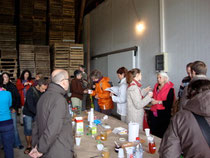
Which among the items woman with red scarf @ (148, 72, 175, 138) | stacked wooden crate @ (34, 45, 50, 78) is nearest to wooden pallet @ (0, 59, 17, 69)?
stacked wooden crate @ (34, 45, 50, 78)

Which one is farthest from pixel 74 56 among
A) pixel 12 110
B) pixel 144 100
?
pixel 144 100

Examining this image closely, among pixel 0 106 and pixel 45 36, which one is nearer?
pixel 0 106

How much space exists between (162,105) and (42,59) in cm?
575

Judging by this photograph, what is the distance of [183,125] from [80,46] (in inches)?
271

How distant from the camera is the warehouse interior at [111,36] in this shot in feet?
15.1

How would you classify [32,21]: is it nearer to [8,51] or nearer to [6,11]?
[6,11]

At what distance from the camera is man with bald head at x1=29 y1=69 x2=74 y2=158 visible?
1889 millimetres

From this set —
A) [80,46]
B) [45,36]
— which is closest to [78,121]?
[80,46]

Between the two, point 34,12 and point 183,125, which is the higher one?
point 34,12

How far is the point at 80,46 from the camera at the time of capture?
7902 mm

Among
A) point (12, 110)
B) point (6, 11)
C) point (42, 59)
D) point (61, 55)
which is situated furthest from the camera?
point (6, 11)

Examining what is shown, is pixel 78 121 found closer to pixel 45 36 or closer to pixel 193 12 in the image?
pixel 193 12

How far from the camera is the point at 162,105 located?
360 centimetres

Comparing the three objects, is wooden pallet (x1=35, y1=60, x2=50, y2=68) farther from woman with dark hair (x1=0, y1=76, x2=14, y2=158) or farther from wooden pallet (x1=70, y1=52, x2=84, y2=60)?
woman with dark hair (x1=0, y1=76, x2=14, y2=158)
